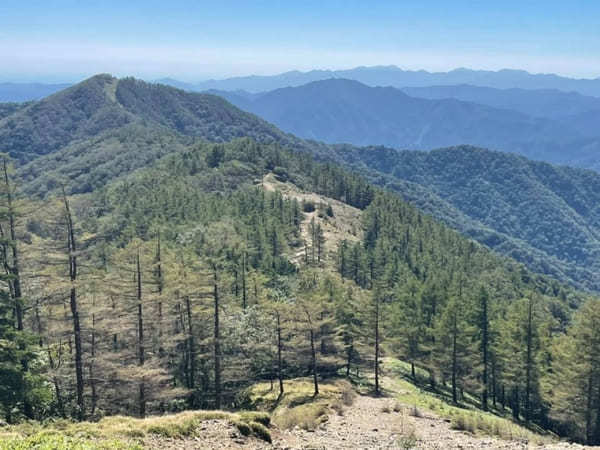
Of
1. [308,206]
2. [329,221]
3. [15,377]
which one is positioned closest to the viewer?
[15,377]

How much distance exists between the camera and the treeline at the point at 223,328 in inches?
1078

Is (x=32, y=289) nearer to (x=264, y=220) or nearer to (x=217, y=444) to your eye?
(x=217, y=444)

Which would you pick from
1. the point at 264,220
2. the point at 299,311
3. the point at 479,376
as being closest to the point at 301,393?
the point at 299,311

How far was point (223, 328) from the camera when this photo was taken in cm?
3928

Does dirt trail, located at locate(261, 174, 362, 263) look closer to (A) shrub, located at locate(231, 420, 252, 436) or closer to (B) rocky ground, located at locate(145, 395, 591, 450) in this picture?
(B) rocky ground, located at locate(145, 395, 591, 450)

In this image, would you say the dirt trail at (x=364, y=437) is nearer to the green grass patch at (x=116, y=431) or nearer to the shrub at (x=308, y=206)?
the green grass patch at (x=116, y=431)

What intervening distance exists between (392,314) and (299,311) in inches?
773

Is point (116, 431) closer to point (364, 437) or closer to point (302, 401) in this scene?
point (364, 437)

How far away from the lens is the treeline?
27391 mm

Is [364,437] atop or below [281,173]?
below

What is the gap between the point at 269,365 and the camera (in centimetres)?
4375

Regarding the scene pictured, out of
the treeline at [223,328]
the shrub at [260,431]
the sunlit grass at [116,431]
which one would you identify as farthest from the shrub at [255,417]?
the treeline at [223,328]

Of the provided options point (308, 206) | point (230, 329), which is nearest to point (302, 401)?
point (230, 329)

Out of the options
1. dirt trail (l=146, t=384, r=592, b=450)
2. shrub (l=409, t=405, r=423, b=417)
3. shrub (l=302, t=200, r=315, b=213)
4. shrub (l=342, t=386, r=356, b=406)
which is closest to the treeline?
shrub (l=342, t=386, r=356, b=406)
